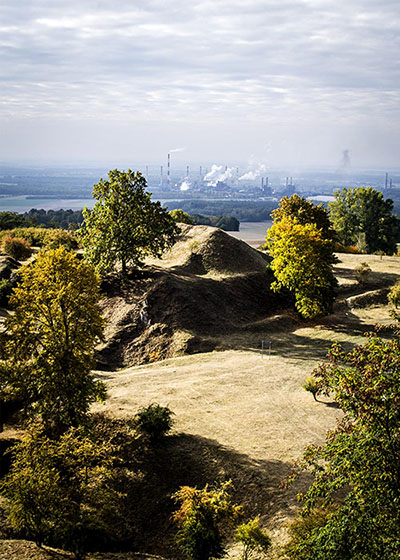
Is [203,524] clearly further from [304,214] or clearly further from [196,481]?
[304,214]

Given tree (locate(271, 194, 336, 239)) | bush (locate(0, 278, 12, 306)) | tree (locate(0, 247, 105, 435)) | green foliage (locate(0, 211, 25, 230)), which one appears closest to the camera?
tree (locate(0, 247, 105, 435))

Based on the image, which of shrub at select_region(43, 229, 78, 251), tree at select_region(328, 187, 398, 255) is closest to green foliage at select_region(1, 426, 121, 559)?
shrub at select_region(43, 229, 78, 251)

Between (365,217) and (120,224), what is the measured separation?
53.7 meters

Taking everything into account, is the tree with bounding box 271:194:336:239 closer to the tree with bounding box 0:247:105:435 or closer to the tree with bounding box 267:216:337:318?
the tree with bounding box 267:216:337:318

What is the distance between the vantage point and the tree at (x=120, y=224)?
139 feet

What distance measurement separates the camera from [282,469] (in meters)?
18.4

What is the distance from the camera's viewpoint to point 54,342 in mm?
19453

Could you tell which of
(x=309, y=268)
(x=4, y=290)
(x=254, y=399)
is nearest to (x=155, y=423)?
(x=254, y=399)

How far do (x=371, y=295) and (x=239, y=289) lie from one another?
1209cm

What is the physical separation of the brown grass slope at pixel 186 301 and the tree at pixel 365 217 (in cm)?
3612

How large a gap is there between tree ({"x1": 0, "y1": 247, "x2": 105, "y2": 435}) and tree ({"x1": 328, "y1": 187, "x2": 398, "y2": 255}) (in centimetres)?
7015

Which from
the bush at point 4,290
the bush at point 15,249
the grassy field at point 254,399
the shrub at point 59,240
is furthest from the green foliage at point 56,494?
the bush at point 15,249

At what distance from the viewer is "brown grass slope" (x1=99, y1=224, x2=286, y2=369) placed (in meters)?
36.6

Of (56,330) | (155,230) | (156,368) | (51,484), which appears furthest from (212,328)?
(51,484)
